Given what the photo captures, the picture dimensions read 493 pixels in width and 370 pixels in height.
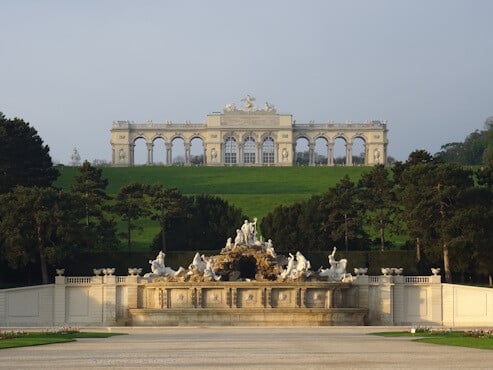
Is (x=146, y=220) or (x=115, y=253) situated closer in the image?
(x=115, y=253)

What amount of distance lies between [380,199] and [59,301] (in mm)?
22628

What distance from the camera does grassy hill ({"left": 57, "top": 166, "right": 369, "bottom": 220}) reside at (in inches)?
3713

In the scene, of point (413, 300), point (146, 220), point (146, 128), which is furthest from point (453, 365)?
point (146, 128)

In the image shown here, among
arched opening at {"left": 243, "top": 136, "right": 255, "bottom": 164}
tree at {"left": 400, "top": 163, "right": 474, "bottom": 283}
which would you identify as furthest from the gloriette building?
tree at {"left": 400, "top": 163, "right": 474, "bottom": 283}

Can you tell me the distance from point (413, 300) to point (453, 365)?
109 ft

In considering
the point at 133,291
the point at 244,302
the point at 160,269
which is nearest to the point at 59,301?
the point at 133,291

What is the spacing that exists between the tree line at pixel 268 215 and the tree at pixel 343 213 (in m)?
0.06

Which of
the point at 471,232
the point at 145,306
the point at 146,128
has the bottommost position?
the point at 145,306

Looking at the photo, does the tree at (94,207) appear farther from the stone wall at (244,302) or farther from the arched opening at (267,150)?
the arched opening at (267,150)

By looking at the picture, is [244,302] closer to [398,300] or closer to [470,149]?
[398,300]

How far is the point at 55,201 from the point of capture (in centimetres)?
6238

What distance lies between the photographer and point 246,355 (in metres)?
28.7

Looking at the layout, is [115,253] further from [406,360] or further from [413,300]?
[406,360]

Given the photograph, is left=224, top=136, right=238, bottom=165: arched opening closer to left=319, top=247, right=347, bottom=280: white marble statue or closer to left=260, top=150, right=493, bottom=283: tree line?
left=260, top=150, right=493, bottom=283: tree line
